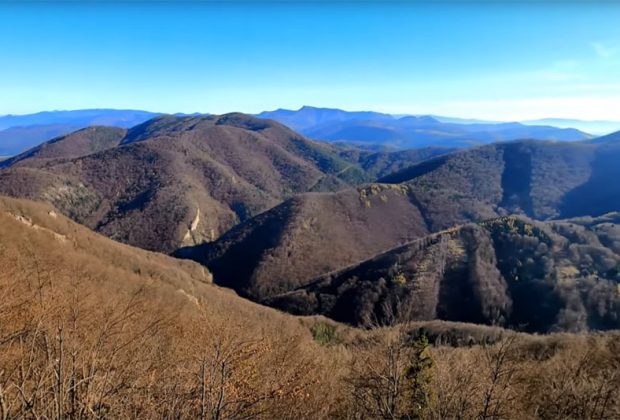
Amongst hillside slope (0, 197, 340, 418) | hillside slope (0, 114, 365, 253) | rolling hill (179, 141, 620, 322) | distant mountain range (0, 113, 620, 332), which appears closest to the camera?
hillside slope (0, 197, 340, 418)

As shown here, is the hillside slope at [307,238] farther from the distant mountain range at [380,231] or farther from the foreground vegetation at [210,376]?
the foreground vegetation at [210,376]

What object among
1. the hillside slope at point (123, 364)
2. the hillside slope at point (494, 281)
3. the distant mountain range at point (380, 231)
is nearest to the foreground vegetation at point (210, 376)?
the hillside slope at point (123, 364)

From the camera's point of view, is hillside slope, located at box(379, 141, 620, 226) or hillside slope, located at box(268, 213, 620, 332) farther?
hillside slope, located at box(379, 141, 620, 226)

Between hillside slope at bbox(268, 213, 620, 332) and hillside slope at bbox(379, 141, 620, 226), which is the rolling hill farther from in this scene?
hillside slope at bbox(268, 213, 620, 332)

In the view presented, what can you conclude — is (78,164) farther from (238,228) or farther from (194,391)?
(194,391)

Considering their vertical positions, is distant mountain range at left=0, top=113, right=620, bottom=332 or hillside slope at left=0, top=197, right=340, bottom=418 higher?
hillside slope at left=0, top=197, right=340, bottom=418

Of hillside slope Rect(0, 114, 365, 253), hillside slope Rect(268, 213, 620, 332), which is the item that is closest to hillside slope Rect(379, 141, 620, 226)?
hillside slope Rect(268, 213, 620, 332)

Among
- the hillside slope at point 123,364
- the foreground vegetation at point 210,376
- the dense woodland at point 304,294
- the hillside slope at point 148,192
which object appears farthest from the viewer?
the hillside slope at point 148,192

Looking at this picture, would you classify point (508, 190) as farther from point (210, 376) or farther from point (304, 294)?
point (210, 376)
